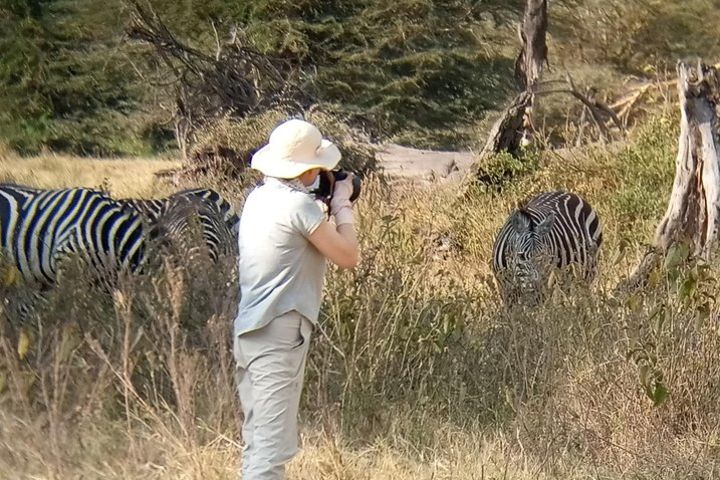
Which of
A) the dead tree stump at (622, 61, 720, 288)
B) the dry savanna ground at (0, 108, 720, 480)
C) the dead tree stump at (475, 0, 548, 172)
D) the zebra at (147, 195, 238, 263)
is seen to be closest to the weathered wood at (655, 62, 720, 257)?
the dead tree stump at (622, 61, 720, 288)

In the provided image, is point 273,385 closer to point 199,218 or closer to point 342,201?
point 342,201

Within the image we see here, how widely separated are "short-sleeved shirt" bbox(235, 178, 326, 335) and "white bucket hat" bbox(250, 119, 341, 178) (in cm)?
7

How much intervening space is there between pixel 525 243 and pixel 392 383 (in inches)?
125

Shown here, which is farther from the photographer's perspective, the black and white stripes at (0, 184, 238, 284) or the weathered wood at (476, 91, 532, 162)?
the weathered wood at (476, 91, 532, 162)

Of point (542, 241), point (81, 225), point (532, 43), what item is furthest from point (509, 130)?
point (81, 225)

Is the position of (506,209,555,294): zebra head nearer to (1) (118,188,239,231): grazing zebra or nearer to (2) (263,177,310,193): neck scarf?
(1) (118,188,239,231): grazing zebra

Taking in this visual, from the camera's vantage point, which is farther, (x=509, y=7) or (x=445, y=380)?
(x=509, y=7)

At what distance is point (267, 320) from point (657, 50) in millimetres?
24095

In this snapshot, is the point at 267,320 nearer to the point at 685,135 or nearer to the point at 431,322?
the point at 431,322

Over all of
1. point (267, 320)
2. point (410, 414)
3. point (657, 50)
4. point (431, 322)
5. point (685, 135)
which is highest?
point (657, 50)

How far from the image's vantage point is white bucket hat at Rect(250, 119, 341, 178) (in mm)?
3738

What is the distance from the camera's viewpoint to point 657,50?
25969mm

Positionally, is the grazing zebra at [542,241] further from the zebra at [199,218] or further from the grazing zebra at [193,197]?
the grazing zebra at [193,197]

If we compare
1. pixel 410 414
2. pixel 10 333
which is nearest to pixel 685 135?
pixel 410 414
